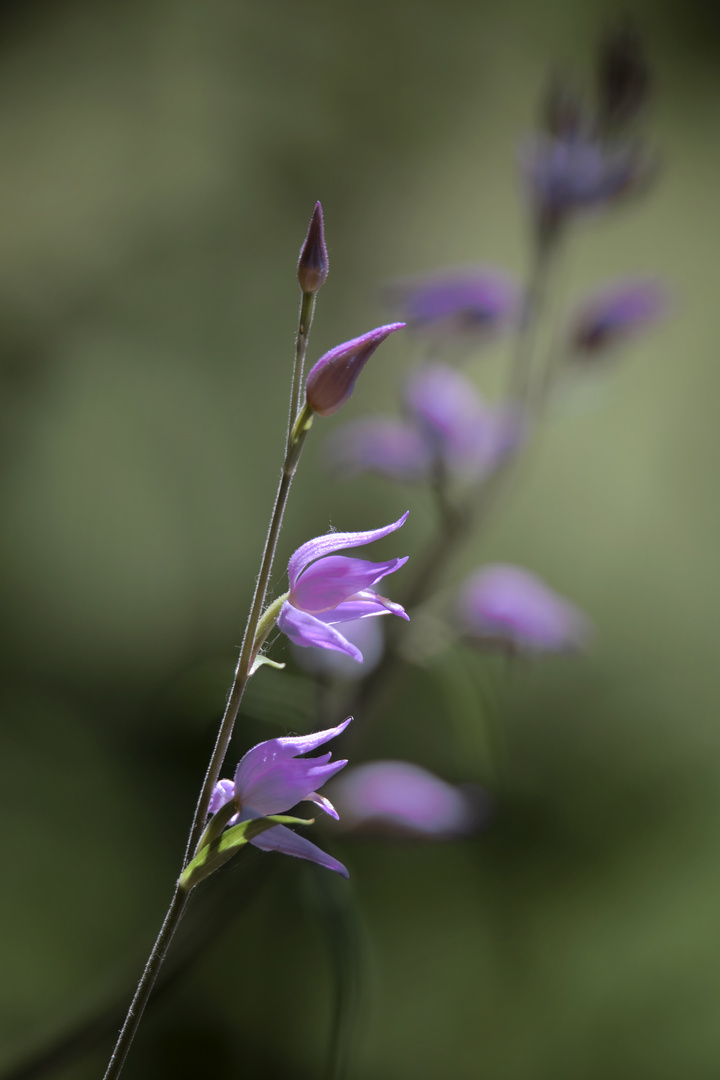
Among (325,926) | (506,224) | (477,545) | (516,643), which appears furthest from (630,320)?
(506,224)

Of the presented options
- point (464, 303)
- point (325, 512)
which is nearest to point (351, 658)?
point (464, 303)

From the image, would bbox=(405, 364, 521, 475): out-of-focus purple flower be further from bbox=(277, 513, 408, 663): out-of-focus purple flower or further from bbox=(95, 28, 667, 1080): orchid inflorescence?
bbox=(277, 513, 408, 663): out-of-focus purple flower

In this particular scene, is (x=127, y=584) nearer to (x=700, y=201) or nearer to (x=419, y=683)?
(x=419, y=683)

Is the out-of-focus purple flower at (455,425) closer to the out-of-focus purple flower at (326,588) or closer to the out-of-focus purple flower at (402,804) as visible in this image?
the out-of-focus purple flower at (402,804)

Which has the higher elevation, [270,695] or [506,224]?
[506,224]

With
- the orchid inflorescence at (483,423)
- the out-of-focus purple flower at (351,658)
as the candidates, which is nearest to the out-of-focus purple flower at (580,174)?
the orchid inflorescence at (483,423)

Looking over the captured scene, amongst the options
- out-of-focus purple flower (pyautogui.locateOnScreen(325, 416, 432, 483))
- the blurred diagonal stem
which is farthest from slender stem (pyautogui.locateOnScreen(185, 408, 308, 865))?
out-of-focus purple flower (pyautogui.locateOnScreen(325, 416, 432, 483))
